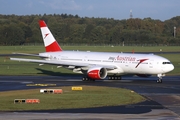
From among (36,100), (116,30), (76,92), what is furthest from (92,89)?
(116,30)

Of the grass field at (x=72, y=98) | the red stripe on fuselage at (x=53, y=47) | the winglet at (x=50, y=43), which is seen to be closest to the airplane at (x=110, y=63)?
the red stripe on fuselage at (x=53, y=47)

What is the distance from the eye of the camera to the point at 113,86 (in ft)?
160

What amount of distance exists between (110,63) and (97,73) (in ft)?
11.5

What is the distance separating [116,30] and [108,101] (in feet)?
539

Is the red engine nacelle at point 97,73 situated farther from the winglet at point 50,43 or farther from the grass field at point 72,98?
the winglet at point 50,43

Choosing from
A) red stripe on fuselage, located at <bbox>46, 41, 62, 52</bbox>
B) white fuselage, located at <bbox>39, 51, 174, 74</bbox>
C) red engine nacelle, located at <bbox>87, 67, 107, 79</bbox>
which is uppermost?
red stripe on fuselage, located at <bbox>46, 41, 62, 52</bbox>

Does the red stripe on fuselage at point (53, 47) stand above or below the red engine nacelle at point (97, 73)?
above

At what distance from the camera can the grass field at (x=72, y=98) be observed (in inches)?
1288

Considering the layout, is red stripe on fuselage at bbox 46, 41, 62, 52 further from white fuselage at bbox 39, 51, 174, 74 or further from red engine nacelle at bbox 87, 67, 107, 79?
red engine nacelle at bbox 87, 67, 107, 79

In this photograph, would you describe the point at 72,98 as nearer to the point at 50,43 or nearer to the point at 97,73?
the point at 97,73

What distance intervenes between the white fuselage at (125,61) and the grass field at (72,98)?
9.33 meters

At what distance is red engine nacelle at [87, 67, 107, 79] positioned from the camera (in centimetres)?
5341

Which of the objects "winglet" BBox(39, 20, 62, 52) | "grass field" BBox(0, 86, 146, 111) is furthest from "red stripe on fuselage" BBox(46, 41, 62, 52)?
"grass field" BBox(0, 86, 146, 111)

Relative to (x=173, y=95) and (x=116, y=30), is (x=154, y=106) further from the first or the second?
(x=116, y=30)
